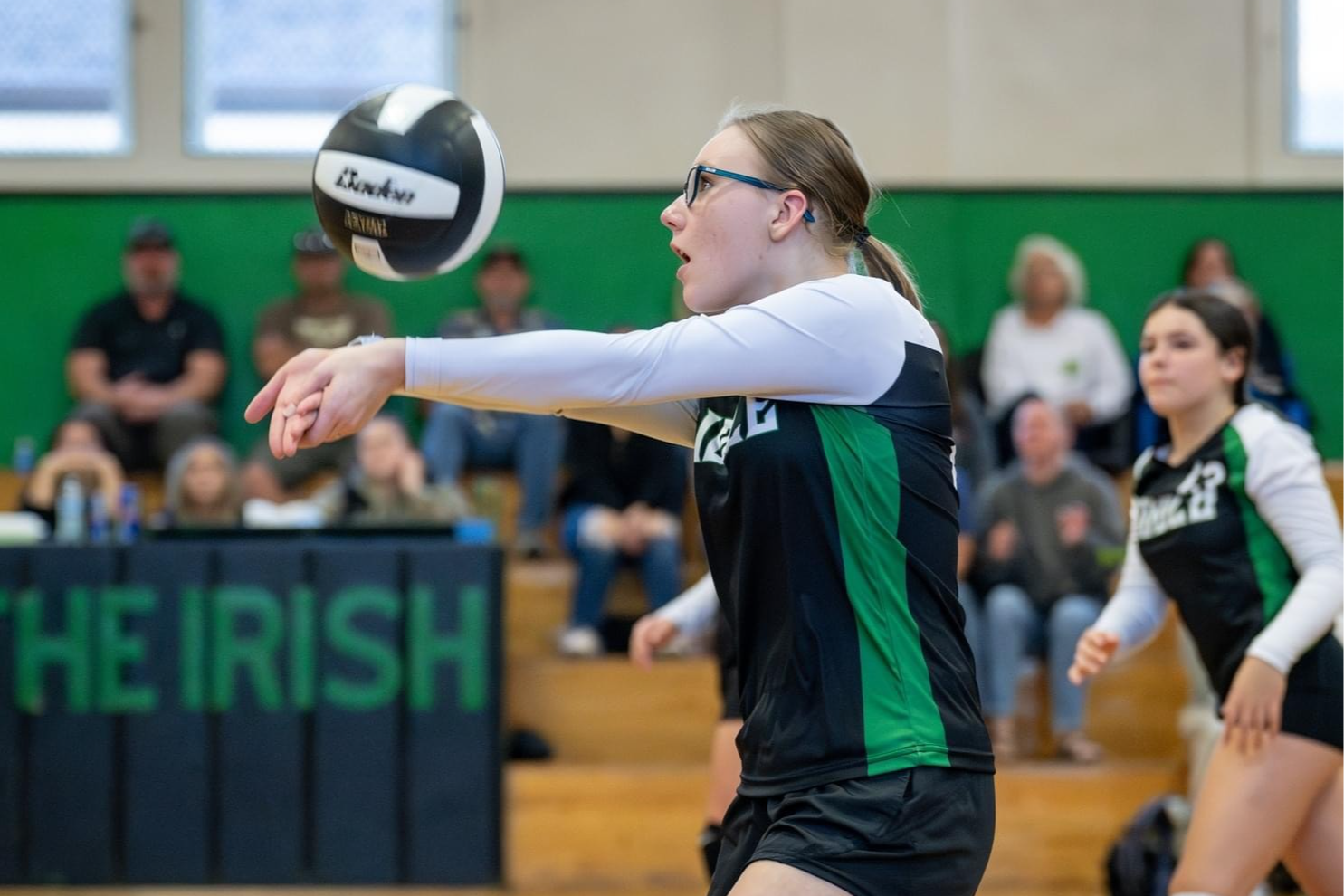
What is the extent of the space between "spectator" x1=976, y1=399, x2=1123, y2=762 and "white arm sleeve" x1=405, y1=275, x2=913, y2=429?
4.75 meters

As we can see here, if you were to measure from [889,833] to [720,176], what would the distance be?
953 mm

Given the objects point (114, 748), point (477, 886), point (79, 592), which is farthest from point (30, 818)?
point (477, 886)

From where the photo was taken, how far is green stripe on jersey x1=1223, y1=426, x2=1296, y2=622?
3426 millimetres

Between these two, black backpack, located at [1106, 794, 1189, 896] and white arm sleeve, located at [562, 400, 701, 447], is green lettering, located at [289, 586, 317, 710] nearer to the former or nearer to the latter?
black backpack, located at [1106, 794, 1189, 896]

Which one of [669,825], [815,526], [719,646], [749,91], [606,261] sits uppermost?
[749,91]

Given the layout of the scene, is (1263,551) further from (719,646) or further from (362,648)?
(362,648)

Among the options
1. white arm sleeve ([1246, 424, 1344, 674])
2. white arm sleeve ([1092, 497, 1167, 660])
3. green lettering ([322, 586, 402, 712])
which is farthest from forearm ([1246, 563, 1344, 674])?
green lettering ([322, 586, 402, 712])

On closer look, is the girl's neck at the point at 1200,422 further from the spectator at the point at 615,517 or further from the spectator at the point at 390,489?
the spectator at the point at 390,489

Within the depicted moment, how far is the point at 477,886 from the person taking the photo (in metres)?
6.39

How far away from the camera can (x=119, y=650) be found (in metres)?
6.45

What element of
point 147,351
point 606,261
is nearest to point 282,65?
point 147,351

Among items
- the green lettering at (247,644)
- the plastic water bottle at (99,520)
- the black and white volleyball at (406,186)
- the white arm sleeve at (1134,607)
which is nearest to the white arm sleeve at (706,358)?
the black and white volleyball at (406,186)

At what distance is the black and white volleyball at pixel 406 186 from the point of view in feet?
8.24

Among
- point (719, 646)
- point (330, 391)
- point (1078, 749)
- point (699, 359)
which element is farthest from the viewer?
point (1078, 749)
